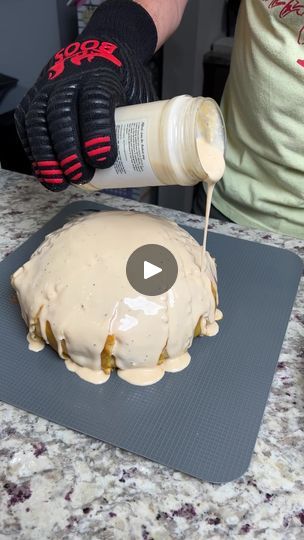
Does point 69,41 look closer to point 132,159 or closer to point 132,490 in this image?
point 132,159

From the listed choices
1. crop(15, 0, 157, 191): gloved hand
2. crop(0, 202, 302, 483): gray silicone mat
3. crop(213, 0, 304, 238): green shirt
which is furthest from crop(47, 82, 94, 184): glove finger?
crop(213, 0, 304, 238): green shirt

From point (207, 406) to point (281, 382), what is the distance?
121mm

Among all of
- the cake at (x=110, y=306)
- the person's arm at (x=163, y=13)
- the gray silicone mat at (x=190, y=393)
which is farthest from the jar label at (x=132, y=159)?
the person's arm at (x=163, y=13)

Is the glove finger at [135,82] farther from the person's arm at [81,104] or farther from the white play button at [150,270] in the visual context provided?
the white play button at [150,270]

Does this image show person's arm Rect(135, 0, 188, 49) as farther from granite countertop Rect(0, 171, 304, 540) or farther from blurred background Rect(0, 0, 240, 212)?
granite countertop Rect(0, 171, 304, 540)

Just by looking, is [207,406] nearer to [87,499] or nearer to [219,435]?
[219,435]

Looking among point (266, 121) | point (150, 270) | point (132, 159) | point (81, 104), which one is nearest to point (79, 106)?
point (81, 104)

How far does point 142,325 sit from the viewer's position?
70 centimetres

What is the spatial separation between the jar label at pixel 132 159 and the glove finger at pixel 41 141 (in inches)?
2.9

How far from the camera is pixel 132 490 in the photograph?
0.55 m

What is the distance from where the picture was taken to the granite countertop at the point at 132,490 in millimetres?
520

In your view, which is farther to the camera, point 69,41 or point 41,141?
point 69,41
